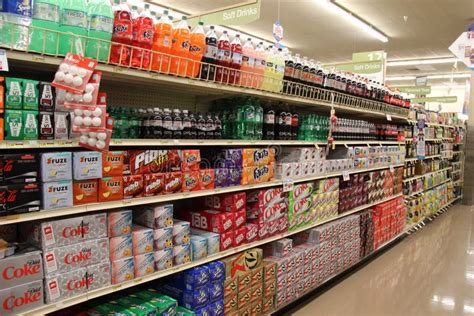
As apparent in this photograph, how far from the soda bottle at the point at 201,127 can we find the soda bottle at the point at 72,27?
3.02 feet

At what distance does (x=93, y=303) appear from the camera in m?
2.40

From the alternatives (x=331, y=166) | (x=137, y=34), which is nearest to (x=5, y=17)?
(x=137, y=34)

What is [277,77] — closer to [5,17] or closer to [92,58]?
[92,58]

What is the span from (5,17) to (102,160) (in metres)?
0.79

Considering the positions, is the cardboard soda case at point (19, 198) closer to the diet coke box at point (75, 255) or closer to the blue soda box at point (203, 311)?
the diet coke box at point (75, 255)

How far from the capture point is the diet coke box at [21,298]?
1.74 metres

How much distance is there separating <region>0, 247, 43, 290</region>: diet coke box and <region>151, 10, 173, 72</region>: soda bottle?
118cm

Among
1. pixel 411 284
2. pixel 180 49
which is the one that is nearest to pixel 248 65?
pixel 180 49

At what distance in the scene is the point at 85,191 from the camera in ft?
6.60

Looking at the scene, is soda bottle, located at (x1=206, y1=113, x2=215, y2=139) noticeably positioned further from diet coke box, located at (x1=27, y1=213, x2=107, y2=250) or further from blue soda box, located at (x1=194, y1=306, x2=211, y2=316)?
blue soda box, located at (x1=194, y1=306, x2=211, y2=316)

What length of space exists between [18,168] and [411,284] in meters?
4.28

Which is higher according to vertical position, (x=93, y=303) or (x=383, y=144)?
(x=383, y=144)

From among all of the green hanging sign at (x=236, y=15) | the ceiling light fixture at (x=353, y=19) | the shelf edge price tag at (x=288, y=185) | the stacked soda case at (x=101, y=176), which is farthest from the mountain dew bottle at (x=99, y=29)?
the ceiling light fixture at (x=353, y=19)

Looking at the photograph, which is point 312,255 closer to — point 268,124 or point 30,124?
point 268,124
